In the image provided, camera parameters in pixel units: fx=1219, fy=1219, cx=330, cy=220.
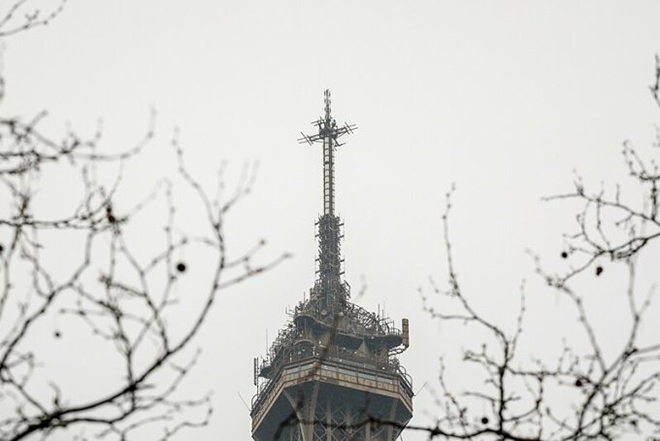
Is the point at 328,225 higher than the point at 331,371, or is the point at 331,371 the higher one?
the point at 328,225

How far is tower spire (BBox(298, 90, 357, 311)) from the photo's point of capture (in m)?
120

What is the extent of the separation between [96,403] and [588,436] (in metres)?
5.66

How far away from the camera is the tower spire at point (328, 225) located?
120 m

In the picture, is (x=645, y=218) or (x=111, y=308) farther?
(x=645, y=218)

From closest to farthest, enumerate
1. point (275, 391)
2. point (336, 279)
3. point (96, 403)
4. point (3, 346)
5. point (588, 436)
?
point (96, 403)
point (3, 346)
point (588, 436)
point (275, 391)
point (336, 279)

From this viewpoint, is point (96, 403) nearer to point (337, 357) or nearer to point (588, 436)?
point (588, 436)

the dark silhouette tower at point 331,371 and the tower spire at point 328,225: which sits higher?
the tower spire at point 328,225

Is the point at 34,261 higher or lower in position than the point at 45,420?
higher

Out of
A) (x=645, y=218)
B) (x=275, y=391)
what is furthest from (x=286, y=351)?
(x=645, y=218)

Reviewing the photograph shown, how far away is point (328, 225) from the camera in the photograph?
126 m

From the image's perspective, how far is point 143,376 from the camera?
1169 centimetres

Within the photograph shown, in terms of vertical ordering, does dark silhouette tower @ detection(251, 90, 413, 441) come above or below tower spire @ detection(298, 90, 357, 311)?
below

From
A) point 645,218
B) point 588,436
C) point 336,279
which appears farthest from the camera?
point 336,279

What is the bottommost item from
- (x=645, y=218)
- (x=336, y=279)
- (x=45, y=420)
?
(x=45, y=420)
